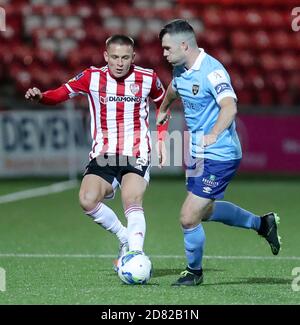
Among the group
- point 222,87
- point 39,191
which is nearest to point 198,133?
point 222,87

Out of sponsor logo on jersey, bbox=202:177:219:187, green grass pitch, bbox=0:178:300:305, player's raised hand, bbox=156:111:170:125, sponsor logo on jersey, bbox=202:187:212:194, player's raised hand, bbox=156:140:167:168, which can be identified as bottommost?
green grass pitch, bbox=0:178:300:305

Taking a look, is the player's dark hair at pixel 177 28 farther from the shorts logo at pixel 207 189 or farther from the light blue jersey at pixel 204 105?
the shorts logo at pixel 207 189

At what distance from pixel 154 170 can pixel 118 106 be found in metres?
8.86

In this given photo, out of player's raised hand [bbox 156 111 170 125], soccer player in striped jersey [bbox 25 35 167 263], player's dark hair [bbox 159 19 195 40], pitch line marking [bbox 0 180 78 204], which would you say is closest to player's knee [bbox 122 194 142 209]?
soccer player in striped jersey [bbox 25 35 167 263]

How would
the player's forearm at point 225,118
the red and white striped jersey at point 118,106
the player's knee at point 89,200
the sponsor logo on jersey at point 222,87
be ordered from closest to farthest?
1. the player's forearm at point 225,118
2. the sponsor logo on jersey at point 222,87
3. the player's knee at point 89,200
4. the red and white striped jersey at point 118,106

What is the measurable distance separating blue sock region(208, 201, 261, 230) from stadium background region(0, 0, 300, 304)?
383mm

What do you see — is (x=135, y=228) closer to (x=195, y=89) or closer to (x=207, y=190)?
(x=207, y=190)

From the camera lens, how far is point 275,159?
16578mm

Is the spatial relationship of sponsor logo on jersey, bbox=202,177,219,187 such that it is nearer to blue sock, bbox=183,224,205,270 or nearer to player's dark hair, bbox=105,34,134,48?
blue sock, bbox=183,224,205,270

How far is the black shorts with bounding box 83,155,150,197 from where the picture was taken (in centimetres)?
725

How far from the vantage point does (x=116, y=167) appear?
23.9 ft

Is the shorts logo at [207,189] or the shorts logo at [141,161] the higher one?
the shorts logo at [141,161]

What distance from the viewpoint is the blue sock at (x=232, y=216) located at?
23.4 feet

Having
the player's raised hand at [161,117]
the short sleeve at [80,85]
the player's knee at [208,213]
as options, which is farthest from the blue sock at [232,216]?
the short sleeve at [80,85]
